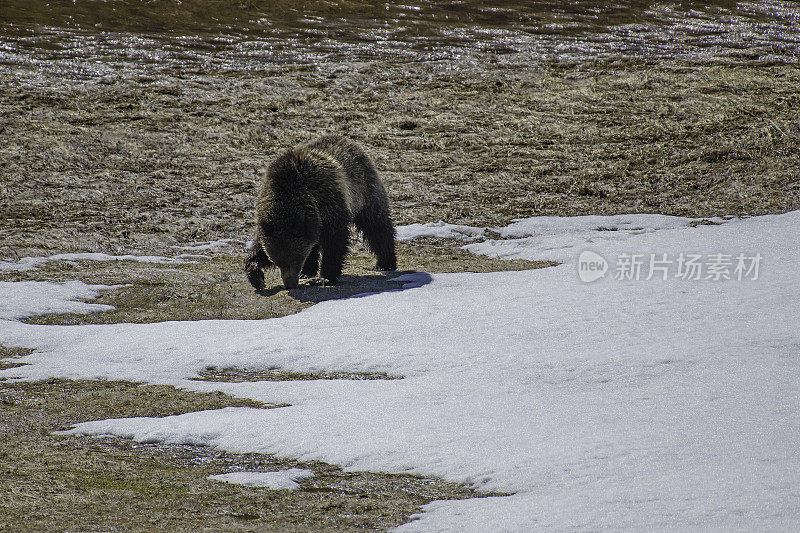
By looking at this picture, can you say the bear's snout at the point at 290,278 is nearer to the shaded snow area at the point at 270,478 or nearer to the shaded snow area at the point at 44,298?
the shaded snow area at the point at 44,298

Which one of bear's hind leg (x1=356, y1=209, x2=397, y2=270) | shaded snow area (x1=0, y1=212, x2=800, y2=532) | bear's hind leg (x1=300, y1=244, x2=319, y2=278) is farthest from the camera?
bear's hind leg (x1=356, y1=209, x2=397, y2=270)

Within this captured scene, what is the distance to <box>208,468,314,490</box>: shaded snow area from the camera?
4.25 meters

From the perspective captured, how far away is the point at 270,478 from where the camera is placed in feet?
14.2

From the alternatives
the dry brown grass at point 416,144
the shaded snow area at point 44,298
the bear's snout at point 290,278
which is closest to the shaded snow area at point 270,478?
the shaded snow area at point 44,298

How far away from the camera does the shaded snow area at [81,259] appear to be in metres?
9.13

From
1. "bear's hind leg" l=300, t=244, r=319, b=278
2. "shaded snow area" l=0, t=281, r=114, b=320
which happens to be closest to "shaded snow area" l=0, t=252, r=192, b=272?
"shaded snow area" l=0, t=281, r=114, b=320

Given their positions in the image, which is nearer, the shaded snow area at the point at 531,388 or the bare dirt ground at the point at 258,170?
the shaded snow area at the point at 531,388

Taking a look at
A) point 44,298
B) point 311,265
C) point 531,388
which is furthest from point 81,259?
point 531,388

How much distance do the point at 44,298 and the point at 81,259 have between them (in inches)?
67.0

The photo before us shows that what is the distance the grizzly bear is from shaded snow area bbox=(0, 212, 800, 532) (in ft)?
2.33

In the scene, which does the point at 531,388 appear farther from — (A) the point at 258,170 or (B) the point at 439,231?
(A) the point at 258,170

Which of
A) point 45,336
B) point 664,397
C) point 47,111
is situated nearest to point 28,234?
point 45,336

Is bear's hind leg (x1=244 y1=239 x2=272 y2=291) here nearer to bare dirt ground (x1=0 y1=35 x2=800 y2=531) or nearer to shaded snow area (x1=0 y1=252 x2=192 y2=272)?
bare dirt ground (x1=0 y1=35 x2=800 y2=531)

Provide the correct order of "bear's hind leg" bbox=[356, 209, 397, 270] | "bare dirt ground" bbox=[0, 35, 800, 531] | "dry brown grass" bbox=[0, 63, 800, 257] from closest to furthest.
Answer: "bare dirt ground" bbox=[0, 35, 800, 531]
"bear's hind leg" bbox=[356, 209, 397, 270]
"dry brown grass" bbox=[0, 63, 800, 257]
